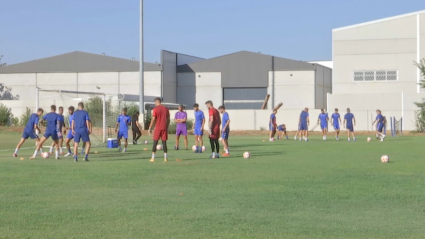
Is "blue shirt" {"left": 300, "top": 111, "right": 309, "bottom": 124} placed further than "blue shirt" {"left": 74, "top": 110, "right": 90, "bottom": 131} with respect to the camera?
Yes

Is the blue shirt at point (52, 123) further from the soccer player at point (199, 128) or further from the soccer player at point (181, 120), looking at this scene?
the soccer player at point (181, 120)

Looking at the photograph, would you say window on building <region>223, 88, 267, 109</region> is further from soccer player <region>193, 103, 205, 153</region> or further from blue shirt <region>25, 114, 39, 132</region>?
blue shirt <region>25, 114, 39, 132</region>

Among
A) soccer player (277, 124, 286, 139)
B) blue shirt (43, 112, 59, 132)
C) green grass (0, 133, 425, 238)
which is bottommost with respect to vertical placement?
green grass (0, 133, 425, 238)

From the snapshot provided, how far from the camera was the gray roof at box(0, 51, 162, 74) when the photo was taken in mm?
71750

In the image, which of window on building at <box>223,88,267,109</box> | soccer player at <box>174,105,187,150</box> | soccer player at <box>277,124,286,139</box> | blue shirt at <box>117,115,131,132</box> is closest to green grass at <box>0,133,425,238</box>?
soccer player at <box>174,105,187,150</box>

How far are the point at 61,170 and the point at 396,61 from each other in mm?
48488

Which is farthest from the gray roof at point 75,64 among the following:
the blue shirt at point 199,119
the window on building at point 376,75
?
the blue shirt at point 199,119

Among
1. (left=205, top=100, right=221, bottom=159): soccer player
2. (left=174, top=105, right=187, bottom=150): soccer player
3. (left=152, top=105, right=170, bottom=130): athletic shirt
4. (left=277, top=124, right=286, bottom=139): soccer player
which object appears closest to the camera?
(left=152, top=105, right=170, bottom=130): athletic shirt

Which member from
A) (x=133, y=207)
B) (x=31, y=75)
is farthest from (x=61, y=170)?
(x=31, y=75)

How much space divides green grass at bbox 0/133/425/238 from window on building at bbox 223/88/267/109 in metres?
51.2

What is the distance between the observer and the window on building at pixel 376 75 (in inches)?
2456

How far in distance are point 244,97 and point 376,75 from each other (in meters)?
15.3

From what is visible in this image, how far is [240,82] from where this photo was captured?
72.2 meters

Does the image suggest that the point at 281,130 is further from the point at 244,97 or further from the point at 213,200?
the point at 213,200
